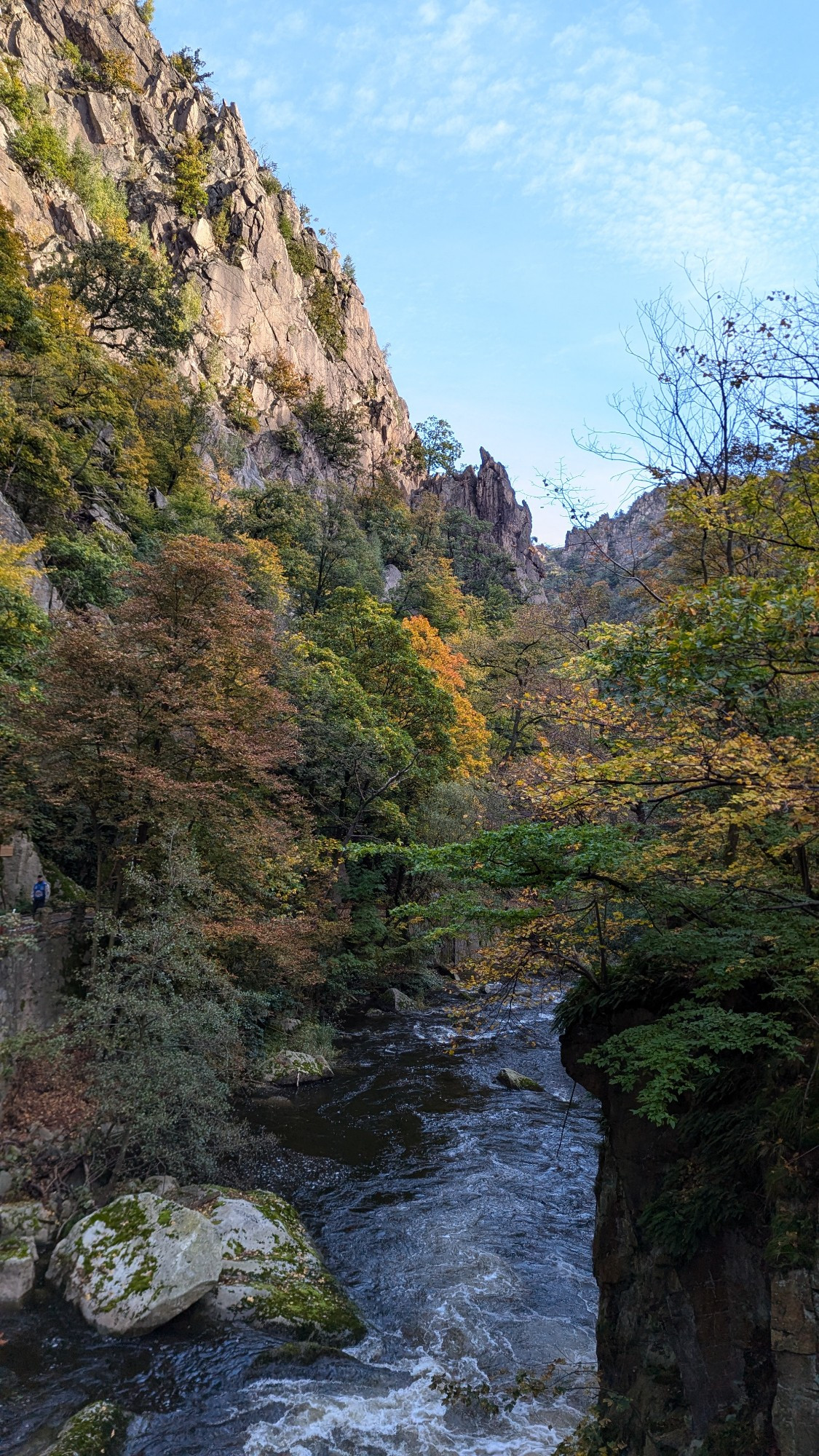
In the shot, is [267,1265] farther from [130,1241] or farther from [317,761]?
[317,761]

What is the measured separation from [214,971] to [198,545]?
7.85 m

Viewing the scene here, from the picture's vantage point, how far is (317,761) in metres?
21.2

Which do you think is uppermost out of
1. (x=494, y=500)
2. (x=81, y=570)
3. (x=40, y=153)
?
(x=494, y=500)

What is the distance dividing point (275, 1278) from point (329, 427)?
58.9 meters

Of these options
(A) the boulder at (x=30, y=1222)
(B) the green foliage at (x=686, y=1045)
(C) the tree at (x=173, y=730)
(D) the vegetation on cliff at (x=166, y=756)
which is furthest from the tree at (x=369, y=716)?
(B) the green foliage at (x=686, y=1045)

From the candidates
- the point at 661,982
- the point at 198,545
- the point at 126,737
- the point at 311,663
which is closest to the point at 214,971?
the point at 126,737

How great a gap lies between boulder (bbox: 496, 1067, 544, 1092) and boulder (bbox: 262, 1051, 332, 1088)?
13.1 ft

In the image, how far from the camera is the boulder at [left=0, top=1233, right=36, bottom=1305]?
25.9 feet

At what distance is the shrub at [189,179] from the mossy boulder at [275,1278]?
5894 cm

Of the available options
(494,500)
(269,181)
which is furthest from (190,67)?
(494,500)

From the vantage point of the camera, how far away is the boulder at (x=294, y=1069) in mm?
15008

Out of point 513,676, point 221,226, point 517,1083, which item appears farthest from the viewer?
point 221,226

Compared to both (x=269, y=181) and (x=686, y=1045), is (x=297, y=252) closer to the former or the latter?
(x=269, y=181)

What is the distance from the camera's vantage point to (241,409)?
49812mm
